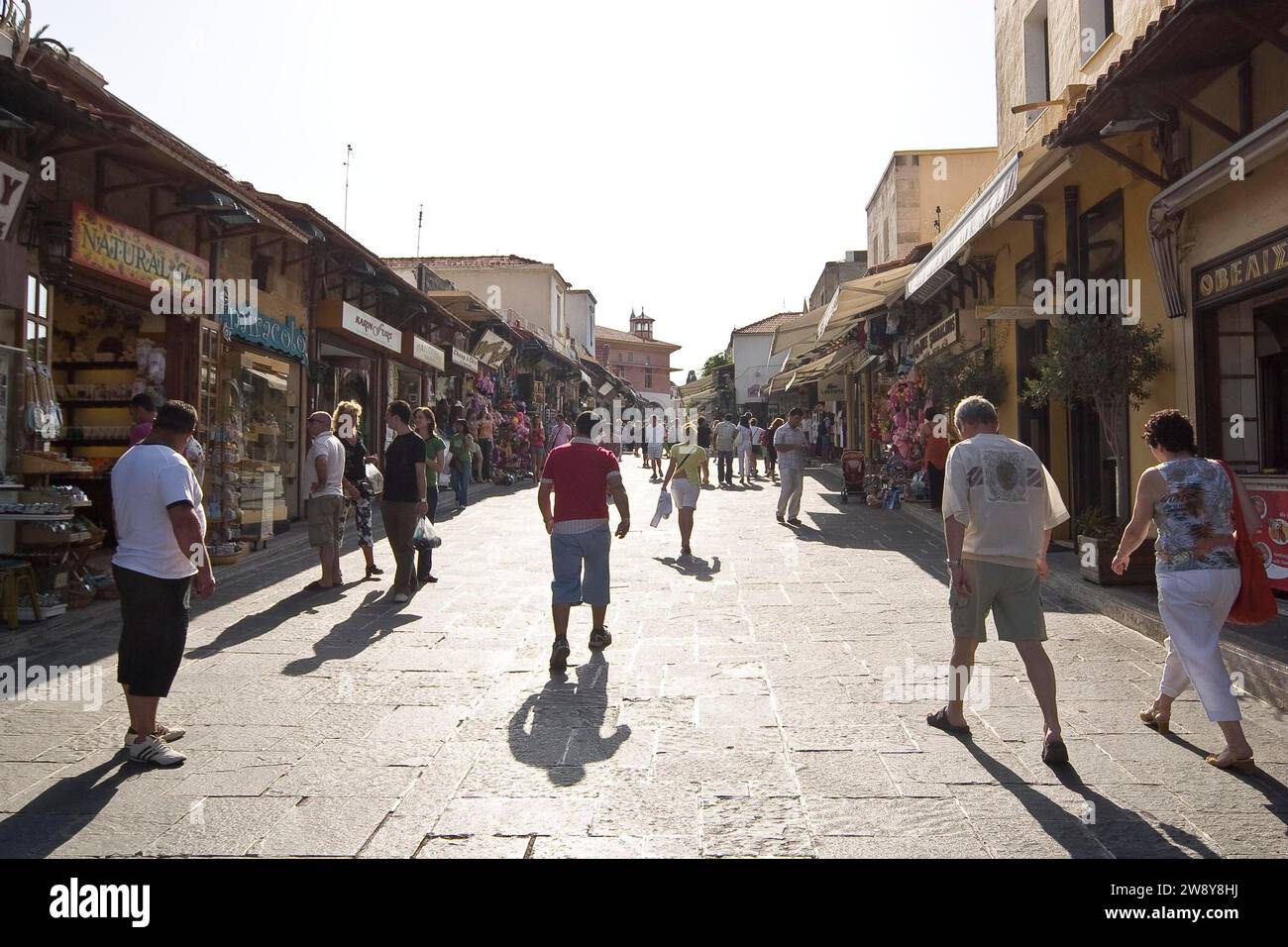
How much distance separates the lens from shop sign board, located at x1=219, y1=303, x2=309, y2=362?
38.5 feet

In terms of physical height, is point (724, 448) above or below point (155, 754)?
above

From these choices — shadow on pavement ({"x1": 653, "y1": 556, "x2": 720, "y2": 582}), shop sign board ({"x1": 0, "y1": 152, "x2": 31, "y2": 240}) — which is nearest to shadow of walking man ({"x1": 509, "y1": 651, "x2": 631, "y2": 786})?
shadow on pavement ({"x1": 653, "y1": 556, "x2": 720, "y2": 582})

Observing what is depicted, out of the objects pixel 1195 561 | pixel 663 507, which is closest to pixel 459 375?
pixel 663 507

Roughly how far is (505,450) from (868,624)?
18.9 m

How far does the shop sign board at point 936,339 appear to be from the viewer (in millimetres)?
14670

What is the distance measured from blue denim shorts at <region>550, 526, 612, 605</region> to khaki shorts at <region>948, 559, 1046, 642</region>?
254 cm

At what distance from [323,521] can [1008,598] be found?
6.14 metres

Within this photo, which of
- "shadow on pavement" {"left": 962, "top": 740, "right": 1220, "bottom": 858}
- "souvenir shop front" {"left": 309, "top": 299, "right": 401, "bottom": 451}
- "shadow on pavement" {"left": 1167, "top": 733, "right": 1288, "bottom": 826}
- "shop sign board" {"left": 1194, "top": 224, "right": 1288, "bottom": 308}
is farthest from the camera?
"souvenir shop front" {"left": 309, "top": 299, "right": 401, "bottom": 451}

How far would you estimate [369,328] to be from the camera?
1616 cm

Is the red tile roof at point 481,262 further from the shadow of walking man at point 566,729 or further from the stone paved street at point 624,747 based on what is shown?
the shadow of walking man at point 566,729

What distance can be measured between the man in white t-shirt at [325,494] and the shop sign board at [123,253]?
7.25ft

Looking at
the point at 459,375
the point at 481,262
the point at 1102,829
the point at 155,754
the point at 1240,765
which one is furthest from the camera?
the point at 481,262

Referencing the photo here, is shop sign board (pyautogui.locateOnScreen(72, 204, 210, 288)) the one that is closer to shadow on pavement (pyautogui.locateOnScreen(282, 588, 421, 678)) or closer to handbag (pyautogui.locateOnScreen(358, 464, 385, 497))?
handbag (pyautogui.locateOnScreen(358, 464, 385, 497))

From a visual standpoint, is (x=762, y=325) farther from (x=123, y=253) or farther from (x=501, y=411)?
(x=123, y=253)
